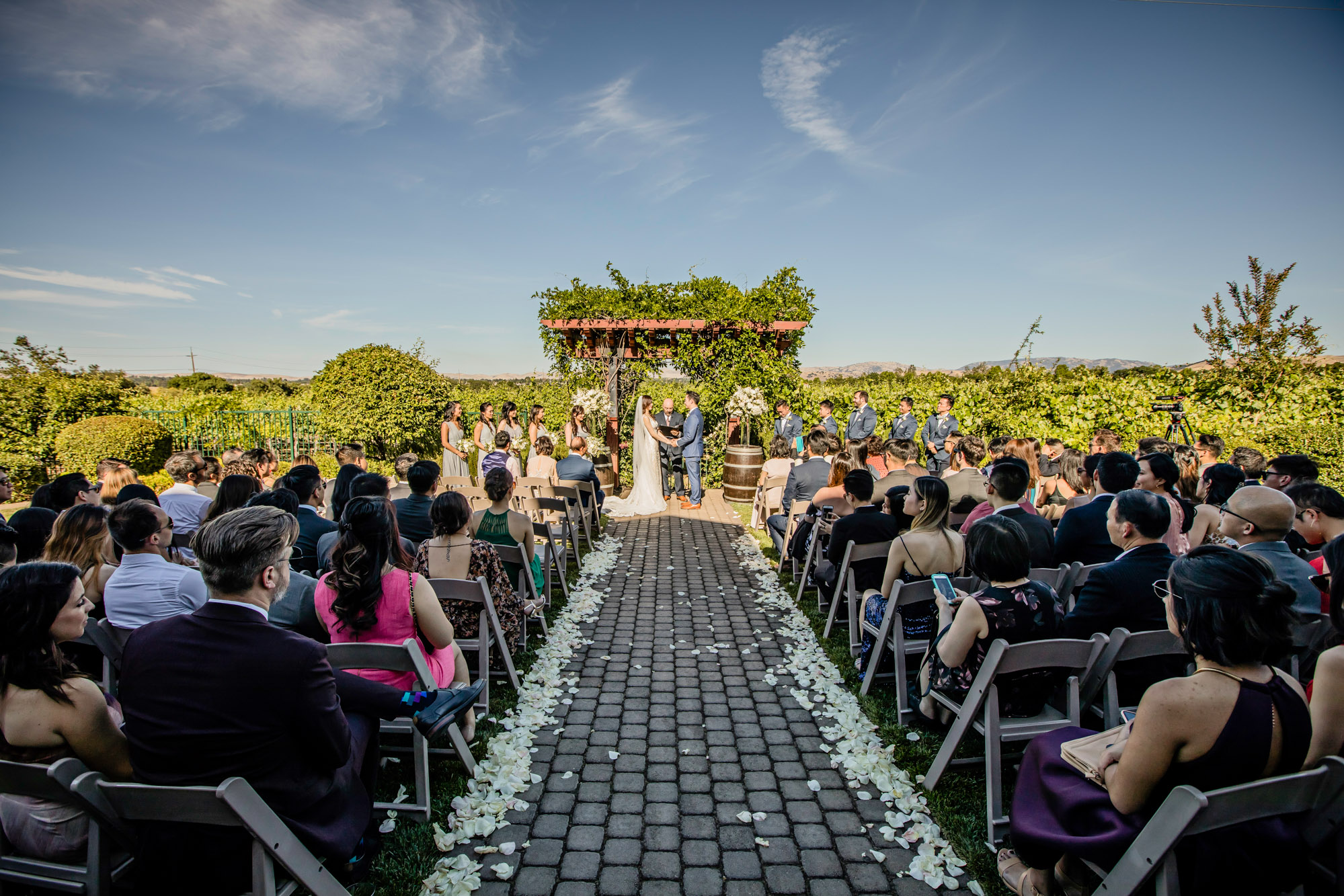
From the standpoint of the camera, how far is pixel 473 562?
4078 mm

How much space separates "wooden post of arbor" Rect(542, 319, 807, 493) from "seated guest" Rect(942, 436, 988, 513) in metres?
6.81

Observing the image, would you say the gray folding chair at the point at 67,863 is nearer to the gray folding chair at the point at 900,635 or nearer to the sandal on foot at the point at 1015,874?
the sandal on foot at the point at 1015,874

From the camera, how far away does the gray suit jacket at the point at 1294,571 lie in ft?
10.2

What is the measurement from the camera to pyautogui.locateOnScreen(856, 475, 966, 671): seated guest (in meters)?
4.07

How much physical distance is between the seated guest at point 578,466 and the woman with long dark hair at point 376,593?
533 centimetres

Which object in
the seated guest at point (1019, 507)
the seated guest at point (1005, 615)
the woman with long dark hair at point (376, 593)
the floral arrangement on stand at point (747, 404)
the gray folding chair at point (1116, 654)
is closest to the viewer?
the gray folding chair at point (1116, 654)

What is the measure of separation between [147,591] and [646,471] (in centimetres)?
845

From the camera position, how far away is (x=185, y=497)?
518 centimetres

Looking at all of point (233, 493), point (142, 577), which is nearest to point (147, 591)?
point (142, 577)

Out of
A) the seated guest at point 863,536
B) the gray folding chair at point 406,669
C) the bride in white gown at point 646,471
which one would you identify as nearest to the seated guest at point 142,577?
the gray folding chair at point 406,669

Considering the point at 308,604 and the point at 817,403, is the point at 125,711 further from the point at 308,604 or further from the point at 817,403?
the point at 817,403

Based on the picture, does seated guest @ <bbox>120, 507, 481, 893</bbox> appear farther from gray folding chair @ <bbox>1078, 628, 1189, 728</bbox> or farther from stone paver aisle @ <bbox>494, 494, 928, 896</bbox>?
gray folding chair @ <bbox>1078, 628, 1189, 728</bbox>

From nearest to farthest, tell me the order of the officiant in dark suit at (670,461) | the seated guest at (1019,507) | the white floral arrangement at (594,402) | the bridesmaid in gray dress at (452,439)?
the seated guest at (1019,507)
the bridesmaid in gray dress at (452,439)
the white floral arrangement at (594,402)
the officiant in dark suit at (670,461)

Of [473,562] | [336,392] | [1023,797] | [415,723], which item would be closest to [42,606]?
[415,723]
